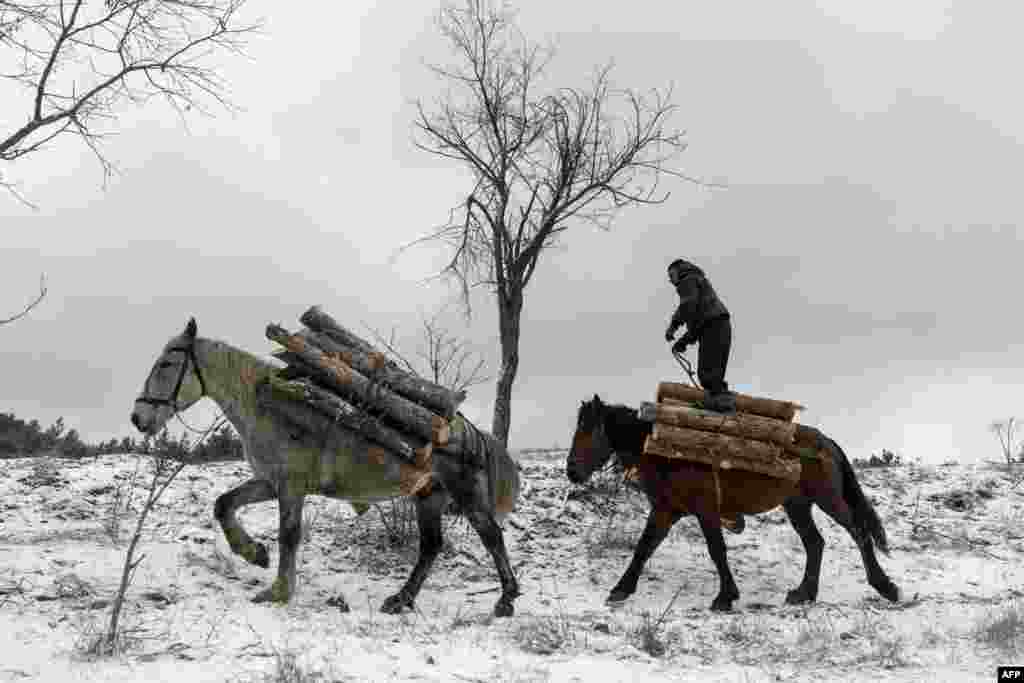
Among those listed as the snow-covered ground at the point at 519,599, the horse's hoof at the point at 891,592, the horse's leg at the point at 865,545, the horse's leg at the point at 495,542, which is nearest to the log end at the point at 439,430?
the horse's leg at the point at 495,542

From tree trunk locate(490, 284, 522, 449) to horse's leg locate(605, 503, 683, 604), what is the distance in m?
4.84

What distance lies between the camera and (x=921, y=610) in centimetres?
781

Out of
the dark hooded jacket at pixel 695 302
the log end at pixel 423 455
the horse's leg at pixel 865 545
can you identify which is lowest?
the horse's leg at pixel 865 545

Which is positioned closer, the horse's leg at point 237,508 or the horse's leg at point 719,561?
the horse's leg at point 237,508

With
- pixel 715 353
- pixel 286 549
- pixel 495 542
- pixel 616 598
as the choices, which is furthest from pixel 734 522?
pixel 286 549

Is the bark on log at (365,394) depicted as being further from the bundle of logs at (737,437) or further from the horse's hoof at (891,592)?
the horse's hoof at (891,592)

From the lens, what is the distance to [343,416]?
7.31 metres

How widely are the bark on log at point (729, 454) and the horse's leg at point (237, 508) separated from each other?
150 inches

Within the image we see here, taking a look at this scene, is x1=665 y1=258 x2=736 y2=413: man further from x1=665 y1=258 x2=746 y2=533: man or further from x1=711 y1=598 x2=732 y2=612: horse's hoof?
x1=711 y1=598 x2=732 y2=612: horse's hoof

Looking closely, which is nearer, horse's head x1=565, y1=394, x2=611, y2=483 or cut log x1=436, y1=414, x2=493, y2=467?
cut log x1=436, y1=414, x2=493, y2=467

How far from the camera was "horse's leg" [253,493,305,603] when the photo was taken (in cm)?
703

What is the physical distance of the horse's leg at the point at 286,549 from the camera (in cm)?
703

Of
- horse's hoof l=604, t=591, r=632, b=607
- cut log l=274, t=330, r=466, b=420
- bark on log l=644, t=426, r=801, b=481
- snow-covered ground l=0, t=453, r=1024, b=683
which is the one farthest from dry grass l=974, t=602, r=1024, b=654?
cut log l=274, t=330, r=466, b=420

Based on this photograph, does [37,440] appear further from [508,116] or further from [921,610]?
[921,610]
